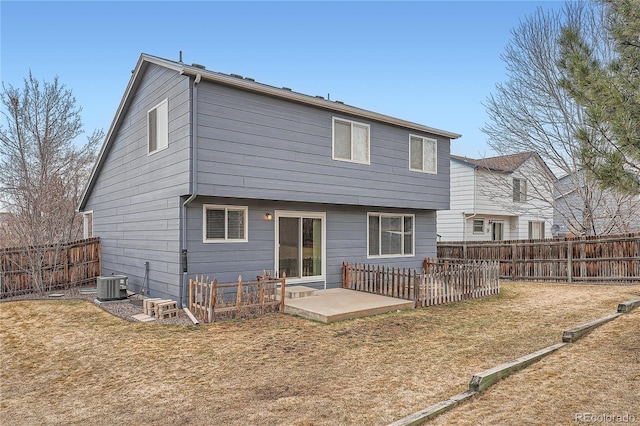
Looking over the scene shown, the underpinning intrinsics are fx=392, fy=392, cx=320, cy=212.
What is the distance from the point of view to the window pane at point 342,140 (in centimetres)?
1158

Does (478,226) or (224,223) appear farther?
(478,226)

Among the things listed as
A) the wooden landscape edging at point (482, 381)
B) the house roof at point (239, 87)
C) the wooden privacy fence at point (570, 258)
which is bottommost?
the wooden landscape edging at point (482, 381)

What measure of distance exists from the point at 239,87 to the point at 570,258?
1316 centimetres

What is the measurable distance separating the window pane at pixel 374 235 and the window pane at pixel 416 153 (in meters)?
2.32

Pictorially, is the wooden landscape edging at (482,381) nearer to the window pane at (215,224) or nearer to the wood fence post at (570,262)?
the window pane at (215,224)

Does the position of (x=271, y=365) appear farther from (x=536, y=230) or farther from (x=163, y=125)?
(x=536, y=230)

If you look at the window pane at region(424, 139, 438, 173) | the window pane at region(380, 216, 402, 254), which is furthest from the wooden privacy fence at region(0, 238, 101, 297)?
the window pane at region(424, 139, 438, 173)

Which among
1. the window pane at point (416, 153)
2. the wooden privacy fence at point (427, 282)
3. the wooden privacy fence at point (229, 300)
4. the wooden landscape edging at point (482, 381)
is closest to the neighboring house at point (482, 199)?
the window pane at point (416, 153)

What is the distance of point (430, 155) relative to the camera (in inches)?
557

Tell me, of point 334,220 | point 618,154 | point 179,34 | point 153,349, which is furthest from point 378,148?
point 179,34

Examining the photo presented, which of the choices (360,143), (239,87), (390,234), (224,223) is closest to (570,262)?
(390,234)

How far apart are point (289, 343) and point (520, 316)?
546 cm

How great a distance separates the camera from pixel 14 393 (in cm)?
480

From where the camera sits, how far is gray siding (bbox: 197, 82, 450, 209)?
30.0 ft
